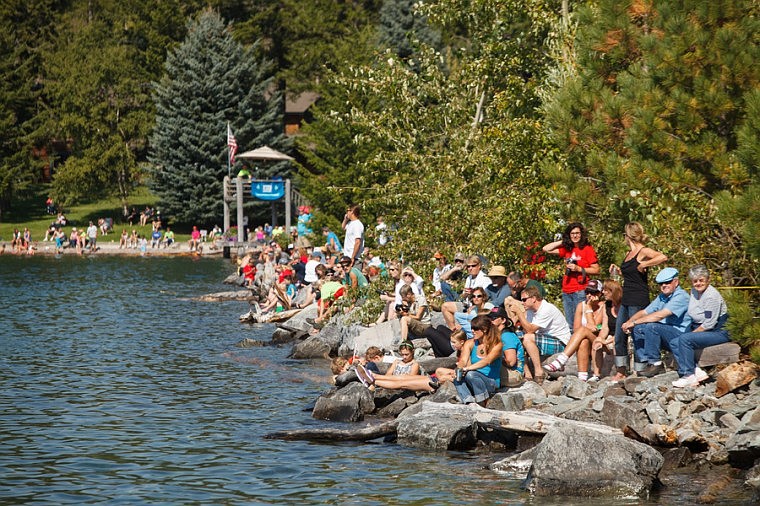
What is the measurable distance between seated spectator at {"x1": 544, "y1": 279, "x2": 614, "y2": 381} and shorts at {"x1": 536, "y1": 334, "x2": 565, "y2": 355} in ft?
1.15

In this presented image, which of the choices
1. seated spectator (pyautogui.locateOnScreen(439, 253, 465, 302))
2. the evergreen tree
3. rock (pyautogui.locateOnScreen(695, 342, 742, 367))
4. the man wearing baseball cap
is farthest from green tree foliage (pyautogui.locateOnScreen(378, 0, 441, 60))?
rock (pyautogui.locateOnScreen(695, 342, 742, 367))

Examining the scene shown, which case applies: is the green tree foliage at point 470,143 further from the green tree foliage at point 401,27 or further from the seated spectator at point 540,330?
the green tree foliage at point 401,27

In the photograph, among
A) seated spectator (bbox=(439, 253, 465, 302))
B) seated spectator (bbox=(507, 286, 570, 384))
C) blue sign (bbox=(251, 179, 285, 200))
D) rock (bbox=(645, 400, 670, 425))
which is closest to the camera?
rock (bbox=(645, 400, 670, 425))

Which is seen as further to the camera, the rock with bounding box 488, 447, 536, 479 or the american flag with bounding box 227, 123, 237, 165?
the american flag with bounding box 227, 123, 237, 165

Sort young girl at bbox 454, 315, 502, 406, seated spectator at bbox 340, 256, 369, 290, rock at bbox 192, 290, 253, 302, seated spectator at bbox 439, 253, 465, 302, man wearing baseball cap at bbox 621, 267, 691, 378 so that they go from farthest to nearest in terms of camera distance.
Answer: rock at bbox 192, 290, 253, 302
seated spectator at bbox 340, 256, 369, 290
seated spectator at bbox 439, 253, 465, 302
young girl at bbox 454, 315, 502, 406
man wearing baseball cap at bbox 621, 267, 691, 378

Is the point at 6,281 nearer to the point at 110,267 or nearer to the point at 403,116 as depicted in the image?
the point at 110,267

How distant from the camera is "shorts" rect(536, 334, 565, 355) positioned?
17672 millimetres

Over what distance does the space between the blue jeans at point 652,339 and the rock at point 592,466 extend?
Answer: 234 cm

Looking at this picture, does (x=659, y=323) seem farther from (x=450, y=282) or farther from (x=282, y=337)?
(x=282, y=337)

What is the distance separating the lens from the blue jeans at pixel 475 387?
1669cm

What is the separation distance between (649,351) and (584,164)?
180 inches

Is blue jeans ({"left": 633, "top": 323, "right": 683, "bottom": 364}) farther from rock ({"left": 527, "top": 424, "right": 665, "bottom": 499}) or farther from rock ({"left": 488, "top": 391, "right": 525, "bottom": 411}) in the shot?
rock ({"left": 527, "top": 424, "right": 665, "bottom": 499})

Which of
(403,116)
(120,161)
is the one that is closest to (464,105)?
(403,116)

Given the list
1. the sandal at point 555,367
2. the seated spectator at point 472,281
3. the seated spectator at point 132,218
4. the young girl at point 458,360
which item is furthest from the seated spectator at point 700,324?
the seated spectator at point 132,218
